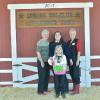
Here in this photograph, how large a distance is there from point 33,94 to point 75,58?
49.7 inches

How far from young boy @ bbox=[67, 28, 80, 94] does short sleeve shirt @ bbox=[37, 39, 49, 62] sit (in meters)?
0.52

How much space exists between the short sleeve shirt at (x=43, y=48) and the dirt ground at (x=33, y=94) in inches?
33.4

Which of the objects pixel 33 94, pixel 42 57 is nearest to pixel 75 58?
pixel 42 57

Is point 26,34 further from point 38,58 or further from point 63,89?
point 63,89

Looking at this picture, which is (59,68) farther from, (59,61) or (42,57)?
(42,57)

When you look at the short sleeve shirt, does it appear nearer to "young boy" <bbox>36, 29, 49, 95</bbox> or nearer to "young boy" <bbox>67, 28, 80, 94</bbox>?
"young boy" <bbox>36, 29, 49, 95</bbox>

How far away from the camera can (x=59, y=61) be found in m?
9.42

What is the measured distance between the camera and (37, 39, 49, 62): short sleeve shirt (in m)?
9.67

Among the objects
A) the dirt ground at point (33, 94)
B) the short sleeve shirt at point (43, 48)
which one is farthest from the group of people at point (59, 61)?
Result: the dirt ground at point (33, 94)

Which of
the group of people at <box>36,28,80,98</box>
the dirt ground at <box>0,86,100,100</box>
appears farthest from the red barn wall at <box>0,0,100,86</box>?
the dirt ground at <box>0,86,100,100</box>

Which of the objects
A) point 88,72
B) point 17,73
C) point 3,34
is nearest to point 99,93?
point 88,72

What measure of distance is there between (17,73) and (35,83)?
51cm

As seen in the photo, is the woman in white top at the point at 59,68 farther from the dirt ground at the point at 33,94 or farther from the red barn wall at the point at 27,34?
the red barn wall at the point at 27,34

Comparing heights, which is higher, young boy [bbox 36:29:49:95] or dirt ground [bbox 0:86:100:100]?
young boy [bbox 36:29:49:95]
